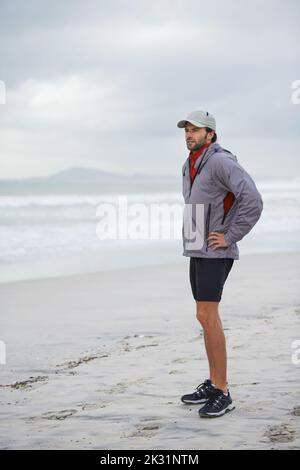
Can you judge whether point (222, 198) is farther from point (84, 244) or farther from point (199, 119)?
point (84, 244)

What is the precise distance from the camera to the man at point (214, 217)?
516 cm

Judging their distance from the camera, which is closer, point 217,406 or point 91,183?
point 217,406

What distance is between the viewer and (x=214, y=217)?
5.29m

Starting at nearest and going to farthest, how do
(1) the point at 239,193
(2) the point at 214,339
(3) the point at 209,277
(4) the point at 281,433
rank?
(4) the point at 281,433 → (1) the point at 239,193 → (3) the point at 209,277 → (2) the point at 214,339

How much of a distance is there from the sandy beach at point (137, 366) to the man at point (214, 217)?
41 centimetres

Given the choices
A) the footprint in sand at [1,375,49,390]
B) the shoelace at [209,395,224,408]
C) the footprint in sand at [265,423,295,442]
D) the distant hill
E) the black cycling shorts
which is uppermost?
the distant hill

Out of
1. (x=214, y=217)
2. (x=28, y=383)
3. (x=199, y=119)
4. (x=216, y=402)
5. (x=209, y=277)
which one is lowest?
(x=28, y=383)

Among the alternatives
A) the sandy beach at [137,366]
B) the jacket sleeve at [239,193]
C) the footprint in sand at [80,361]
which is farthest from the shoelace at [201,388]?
the footprint in sand at [80,361]

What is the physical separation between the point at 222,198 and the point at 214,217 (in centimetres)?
14

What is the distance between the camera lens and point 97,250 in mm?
17500

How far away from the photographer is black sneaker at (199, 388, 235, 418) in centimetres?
523

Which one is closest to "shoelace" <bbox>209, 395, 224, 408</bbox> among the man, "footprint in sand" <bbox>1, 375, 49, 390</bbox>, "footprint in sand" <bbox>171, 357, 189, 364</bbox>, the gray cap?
the man

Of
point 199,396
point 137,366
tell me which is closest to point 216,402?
point 199,396

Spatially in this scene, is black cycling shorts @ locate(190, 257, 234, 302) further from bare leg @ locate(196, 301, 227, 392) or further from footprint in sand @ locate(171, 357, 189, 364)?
footprint in sand @ locate(171, 357, 189, 364)
